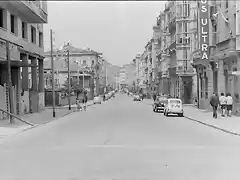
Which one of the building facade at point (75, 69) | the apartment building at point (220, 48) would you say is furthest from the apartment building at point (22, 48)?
the building facade at point (75, 69)

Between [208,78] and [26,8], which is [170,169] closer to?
[26,8]

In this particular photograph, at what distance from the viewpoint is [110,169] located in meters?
9.81

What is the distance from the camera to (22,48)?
34656 mm

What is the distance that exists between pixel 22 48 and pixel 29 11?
3180 mm

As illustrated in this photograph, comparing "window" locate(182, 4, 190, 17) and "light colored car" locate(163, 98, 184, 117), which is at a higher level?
"window" locate(182, 4, 190, 17)

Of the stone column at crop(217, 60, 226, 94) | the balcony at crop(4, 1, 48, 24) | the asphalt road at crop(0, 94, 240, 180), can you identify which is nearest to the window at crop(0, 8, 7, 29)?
the balcony at crop(4, 1, 48, 24)

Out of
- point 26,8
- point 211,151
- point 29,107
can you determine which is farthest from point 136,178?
point 29,107

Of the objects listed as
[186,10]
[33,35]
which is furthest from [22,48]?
[186,10]

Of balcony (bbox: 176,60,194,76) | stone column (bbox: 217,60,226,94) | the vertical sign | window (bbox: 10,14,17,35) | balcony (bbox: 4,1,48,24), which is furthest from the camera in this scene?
balcony (bbox: 176,60,194,76)

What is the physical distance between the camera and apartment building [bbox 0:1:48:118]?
30344 mm

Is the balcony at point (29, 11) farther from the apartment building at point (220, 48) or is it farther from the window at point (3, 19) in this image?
the apartment building at point (220, 48)

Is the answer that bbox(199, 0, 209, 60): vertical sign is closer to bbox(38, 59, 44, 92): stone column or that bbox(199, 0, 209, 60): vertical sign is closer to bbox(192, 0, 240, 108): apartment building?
bbox(192, 0, 240, 108): apartment building

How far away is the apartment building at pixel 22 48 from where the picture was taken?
99.6ft

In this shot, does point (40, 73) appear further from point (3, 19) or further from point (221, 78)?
point (221, 78)
